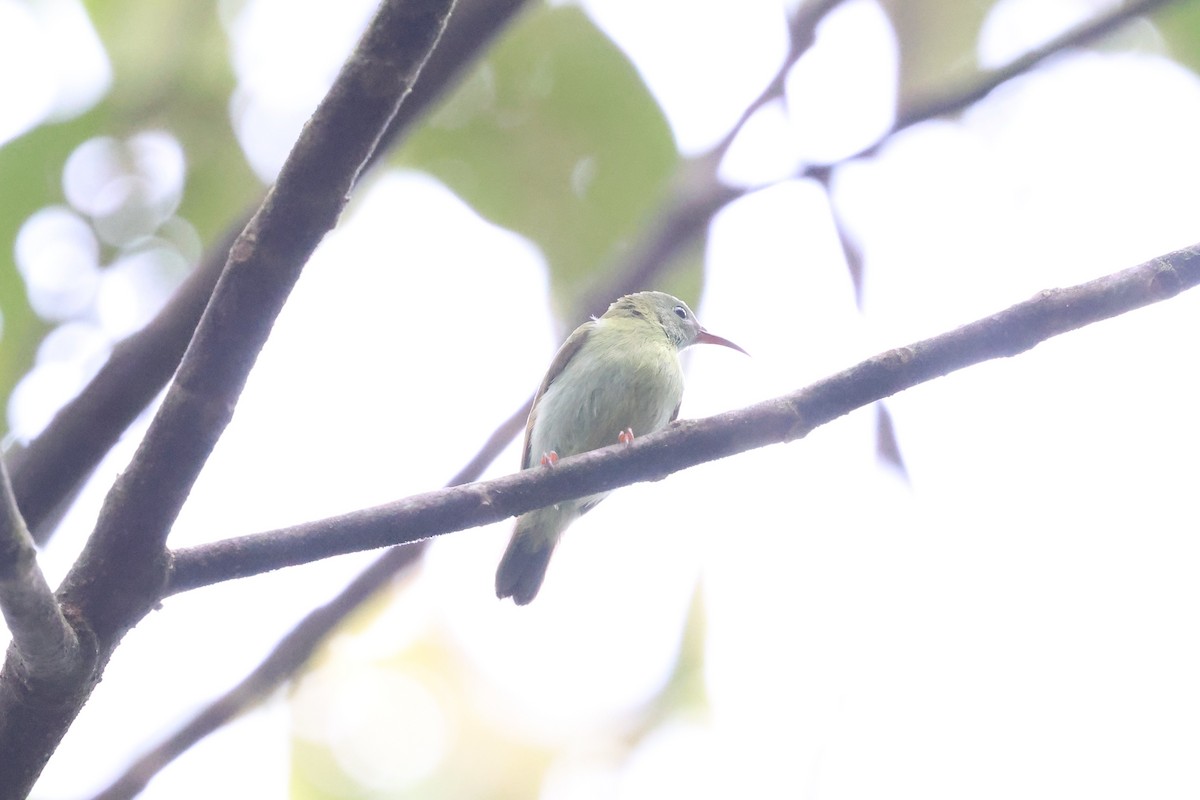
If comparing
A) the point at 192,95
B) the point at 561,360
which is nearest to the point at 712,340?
the point at 561,360

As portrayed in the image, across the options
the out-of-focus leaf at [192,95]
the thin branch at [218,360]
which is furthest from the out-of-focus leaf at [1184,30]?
the out-of-focus leaf at [192,95]

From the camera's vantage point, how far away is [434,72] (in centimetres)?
276

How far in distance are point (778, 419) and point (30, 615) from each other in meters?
1.66

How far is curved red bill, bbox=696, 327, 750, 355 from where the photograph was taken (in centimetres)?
755

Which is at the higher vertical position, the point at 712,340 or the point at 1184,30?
the point at 712,340

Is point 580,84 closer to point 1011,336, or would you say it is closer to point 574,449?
point 1011,336

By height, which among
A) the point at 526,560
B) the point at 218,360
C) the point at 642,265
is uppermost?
the point at 526,560

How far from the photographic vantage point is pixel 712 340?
7.66m

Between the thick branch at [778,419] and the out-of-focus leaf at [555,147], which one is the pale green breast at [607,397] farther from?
the thick branch at [778,419]

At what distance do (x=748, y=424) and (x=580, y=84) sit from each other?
176cm

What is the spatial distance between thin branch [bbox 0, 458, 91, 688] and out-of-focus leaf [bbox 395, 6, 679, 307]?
232cm

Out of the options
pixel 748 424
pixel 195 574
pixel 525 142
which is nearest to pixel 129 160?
pixel 525 142

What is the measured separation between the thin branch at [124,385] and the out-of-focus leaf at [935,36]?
2351 millimetres

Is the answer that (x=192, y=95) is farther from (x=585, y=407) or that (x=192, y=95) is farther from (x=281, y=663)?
(x=585, y=407)
